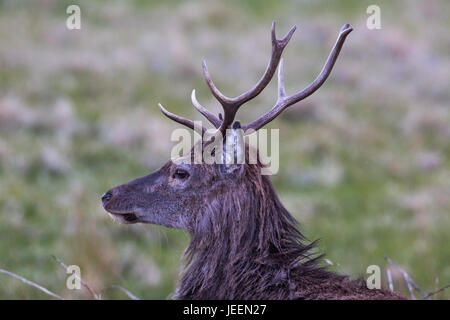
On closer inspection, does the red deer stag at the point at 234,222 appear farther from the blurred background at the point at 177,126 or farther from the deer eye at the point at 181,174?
the blurred background at the point at 177,126

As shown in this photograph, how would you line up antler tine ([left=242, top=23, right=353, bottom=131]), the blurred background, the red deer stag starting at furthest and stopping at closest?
the blurred background, antler tine ([left=242, top=23, right=353, bottom=131]), the red deer stag

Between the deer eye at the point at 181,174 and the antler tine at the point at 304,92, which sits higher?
the antler tine at the point at 304,92

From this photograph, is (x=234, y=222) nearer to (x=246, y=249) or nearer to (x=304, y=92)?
(x=246, y=249)

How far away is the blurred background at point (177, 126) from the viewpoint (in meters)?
7.56

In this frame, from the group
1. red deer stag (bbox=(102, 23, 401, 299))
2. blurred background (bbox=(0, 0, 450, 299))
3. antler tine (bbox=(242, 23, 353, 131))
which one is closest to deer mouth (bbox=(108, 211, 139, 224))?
red deer stag (bbox=(102, 23, 401, 299))

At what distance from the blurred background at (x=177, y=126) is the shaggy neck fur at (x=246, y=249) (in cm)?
153

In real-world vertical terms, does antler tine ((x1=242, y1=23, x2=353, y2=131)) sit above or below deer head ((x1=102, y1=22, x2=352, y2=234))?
above

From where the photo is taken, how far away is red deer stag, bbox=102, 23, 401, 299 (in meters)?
4.06

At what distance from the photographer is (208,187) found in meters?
4.46

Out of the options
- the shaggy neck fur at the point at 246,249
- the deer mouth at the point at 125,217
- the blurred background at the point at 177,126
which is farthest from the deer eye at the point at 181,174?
the blurred background at the point at 177,126

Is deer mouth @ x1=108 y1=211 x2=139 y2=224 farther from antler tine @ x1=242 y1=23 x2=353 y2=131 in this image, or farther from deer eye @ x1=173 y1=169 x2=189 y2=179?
antler tine @ x1=242 y1=23 x2=353 y2=131
